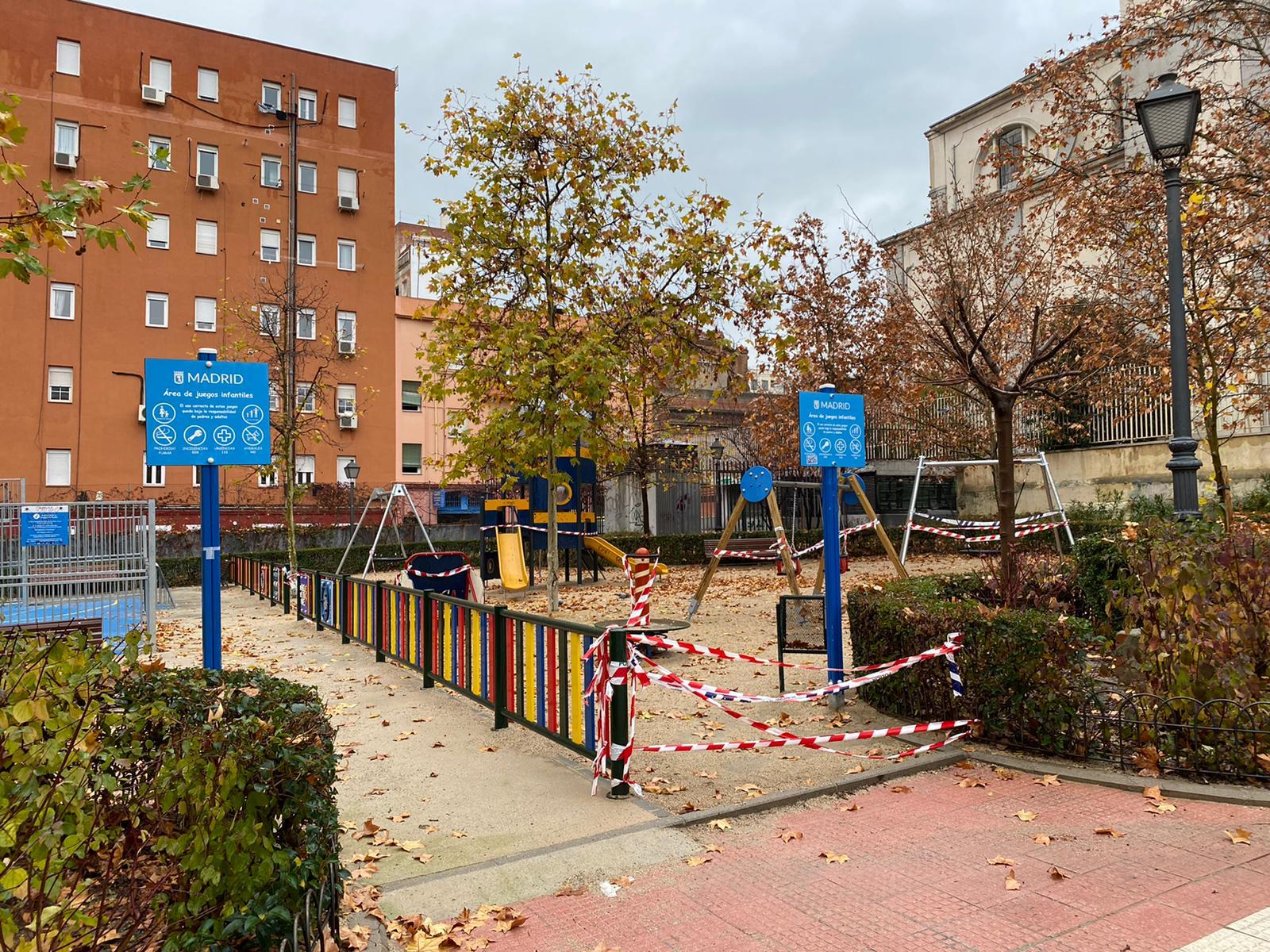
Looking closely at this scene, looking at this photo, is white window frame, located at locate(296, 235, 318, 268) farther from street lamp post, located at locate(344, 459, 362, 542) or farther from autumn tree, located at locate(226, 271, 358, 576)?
street lamp post, located at locate(344, 459, 362, 542)

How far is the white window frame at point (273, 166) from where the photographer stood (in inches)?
1458

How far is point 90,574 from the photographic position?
12.5 meters

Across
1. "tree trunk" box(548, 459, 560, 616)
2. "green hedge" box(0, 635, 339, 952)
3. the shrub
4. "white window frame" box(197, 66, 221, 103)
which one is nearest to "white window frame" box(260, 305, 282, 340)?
"tree trunk" box(548, 459, 560, 616)

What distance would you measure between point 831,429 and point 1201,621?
10.2 feet

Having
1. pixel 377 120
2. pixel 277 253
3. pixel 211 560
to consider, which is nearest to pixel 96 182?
pixel 211 560

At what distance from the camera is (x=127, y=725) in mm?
3525

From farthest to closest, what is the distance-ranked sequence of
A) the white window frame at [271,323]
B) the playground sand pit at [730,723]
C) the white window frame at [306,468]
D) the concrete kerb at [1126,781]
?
the white window frame at [306,468] < the white window frame at [271,323] < the playground sand pit at [730,723] < the concrete kerb at [1126,781]

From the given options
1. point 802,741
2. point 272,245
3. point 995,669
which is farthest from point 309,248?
point 995,669

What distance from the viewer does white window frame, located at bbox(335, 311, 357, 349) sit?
37.8 metres

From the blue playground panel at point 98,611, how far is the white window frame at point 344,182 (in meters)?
28.5

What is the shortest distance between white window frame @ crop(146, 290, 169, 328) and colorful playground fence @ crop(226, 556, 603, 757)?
27.3 metres

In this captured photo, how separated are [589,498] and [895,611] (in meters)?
15.7

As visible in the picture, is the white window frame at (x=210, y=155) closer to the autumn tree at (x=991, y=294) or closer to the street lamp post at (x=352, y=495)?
the street lamp post at (x=352, y=495)

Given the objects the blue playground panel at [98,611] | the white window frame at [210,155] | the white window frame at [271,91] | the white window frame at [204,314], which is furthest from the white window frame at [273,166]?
the blue playground panel at [98,611]
